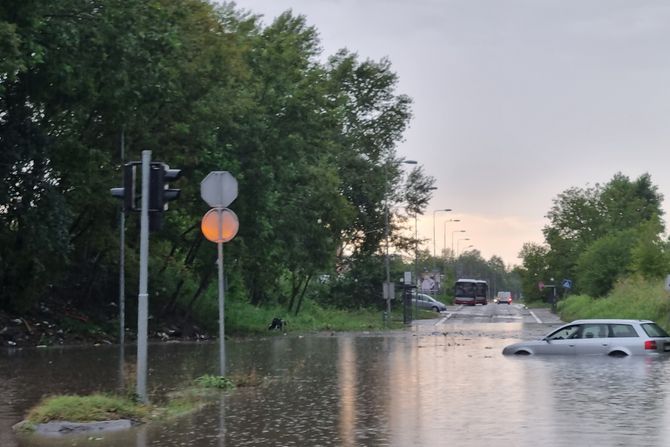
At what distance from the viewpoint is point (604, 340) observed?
2448 cm

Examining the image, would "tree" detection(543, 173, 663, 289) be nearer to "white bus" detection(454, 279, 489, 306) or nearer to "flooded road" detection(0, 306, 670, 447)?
"white bus" detection(454, 279, 489, 306)

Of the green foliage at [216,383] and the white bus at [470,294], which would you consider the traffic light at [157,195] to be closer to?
the green foliage at [216,383]

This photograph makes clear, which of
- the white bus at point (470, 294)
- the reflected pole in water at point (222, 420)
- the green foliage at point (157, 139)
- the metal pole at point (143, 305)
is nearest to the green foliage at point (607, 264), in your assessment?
the green foliage at point (157, 139)

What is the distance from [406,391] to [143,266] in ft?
18.3

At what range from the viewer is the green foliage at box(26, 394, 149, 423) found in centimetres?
1171

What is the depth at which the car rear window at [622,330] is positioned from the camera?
2466 cm

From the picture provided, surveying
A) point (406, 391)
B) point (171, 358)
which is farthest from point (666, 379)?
point (171, 358)

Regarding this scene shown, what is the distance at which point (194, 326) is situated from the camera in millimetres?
41188

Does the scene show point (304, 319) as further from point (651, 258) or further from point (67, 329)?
point (67, 329)

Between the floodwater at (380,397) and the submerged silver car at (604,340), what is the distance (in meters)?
0.69

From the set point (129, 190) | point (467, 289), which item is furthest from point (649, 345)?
point (467, 289)

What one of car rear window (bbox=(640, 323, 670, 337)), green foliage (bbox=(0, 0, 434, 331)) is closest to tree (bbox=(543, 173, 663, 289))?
green foliage (bbox=(0, 0, 434, 331))

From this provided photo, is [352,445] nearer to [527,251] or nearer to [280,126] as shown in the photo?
[280,126]

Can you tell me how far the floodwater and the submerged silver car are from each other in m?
0.69
